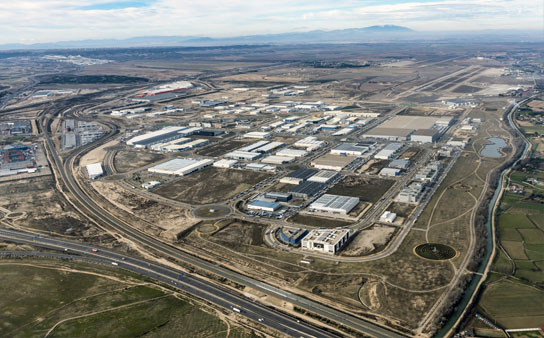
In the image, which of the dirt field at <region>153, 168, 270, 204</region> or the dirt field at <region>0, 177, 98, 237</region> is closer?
the dirt field at <region>0, 177, 98, 237</region>

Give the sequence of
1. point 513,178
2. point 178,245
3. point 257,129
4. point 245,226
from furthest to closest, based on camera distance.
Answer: point 257,129
point 513,178
point 245,226
point 178,245

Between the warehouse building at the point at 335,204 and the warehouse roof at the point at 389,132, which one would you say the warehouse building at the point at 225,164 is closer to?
the warehouse building at the point at 335,204

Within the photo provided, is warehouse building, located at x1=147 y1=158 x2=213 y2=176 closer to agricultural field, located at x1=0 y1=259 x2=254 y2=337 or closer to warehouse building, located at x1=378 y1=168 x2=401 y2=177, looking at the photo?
agricultural field, located at x1=0 y1=259 x2=254 y2=337

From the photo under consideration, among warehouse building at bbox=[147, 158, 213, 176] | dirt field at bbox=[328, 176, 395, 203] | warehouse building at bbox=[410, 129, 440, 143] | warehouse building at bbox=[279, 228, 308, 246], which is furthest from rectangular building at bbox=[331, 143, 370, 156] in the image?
warehouse building at bbox=[279, 228, 308, 246]

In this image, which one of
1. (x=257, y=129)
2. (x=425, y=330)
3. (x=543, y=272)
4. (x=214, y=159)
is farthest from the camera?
(x=257, y=129)

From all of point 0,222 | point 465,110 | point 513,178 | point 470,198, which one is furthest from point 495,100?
point 0,222

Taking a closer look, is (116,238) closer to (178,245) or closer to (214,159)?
(178,245)

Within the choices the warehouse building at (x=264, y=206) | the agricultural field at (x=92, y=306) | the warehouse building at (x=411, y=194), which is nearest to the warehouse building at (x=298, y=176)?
the warehouse building at (x=264, y=206)

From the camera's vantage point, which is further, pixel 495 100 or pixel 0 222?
pixel 495 100

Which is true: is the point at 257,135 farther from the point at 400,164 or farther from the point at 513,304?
the point at 513,304
